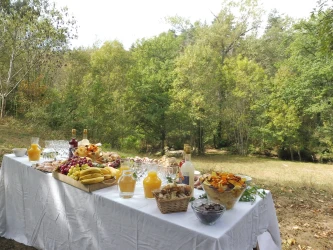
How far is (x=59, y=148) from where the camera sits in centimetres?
325

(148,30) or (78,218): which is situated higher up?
(148,30)

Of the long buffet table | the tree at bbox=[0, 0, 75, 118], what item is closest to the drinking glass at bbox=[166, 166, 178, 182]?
the long buffet table

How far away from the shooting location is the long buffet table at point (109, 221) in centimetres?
145

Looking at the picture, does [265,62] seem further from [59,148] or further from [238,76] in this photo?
[59,148]

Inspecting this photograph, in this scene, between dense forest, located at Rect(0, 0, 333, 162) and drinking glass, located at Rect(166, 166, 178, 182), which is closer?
drinking glass, located at Rect(166, 166, 178, 182)

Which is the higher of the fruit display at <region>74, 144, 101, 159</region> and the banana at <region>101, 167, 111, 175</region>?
the fruit display at <region>74, 144, 101, 159</region>

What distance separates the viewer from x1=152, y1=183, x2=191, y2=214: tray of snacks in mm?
1553

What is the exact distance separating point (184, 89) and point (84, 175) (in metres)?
14.3

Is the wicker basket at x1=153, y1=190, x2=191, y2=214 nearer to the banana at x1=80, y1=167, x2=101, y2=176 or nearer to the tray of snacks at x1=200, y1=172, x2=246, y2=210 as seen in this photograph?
the tray of snacks at x1=200, y1=172, x2=246, y2=210

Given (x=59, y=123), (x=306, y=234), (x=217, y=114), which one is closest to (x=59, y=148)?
(x=306, y=234)

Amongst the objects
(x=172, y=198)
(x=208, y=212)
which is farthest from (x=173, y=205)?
(x=208, y=212)

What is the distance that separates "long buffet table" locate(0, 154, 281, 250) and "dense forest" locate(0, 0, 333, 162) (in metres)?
10.4

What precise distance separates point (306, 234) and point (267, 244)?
6.24 ft

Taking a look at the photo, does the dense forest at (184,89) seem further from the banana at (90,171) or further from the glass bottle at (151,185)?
the glass bottle at (151,185)
